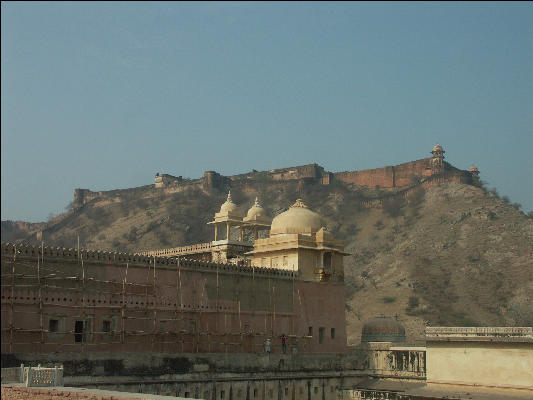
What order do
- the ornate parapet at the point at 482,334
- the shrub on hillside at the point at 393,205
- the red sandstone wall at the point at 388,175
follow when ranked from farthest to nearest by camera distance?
1. the red sandstone wall at the point at 388,175
2. the shrub on hillside at the point at 393,205
3. the ornate parapet at the point at 482,334

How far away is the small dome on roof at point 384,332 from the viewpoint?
3647 centimetres

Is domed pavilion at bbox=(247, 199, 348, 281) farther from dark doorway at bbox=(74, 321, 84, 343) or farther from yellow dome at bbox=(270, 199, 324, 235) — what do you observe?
dark doorway at bbox=(74, 321, 84, 343)

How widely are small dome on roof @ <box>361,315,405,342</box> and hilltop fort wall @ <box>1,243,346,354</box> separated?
2733 millimetres

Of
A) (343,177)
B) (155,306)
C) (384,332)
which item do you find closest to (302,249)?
(384,332)

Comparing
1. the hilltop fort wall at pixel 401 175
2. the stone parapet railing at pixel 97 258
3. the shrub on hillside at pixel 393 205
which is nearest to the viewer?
the stone parapet railing at pixel 97 258

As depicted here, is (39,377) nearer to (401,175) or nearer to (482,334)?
(482,334)

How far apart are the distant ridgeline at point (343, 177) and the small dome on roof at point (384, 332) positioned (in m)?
52.5

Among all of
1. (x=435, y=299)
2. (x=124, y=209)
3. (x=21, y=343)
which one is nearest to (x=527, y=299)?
(x=435, y=299)

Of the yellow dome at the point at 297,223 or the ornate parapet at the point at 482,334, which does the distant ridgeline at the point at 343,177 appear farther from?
the ornate parapet at the point at 482,334

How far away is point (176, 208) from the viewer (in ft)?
314

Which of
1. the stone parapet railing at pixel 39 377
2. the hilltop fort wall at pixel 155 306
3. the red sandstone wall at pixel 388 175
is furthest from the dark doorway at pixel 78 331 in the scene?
the red sandstone wall at pixel 388 175

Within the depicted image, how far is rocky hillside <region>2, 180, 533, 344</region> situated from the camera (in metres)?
63.5

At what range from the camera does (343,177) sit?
10169 centimetres

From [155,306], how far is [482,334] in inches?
470
